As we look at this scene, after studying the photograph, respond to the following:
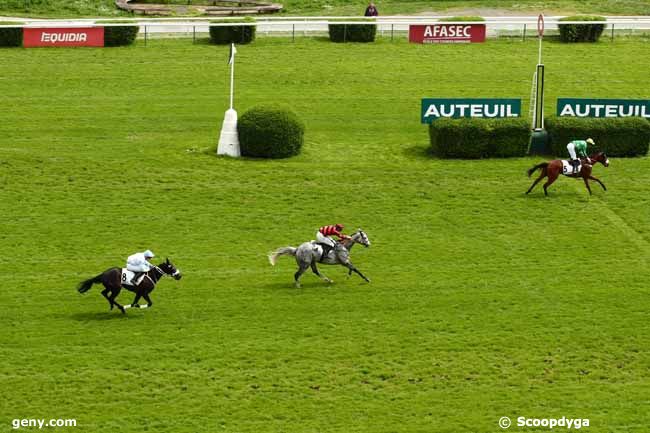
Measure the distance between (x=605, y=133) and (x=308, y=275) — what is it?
1333 cm

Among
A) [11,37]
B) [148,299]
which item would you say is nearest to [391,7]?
[11,37]

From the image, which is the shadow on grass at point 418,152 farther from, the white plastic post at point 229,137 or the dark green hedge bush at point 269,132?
the white plastic post at point 229,137

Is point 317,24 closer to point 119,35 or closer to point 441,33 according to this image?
point 441,33

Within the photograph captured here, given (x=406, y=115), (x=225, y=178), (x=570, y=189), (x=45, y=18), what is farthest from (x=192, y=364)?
(x=45, y=18)

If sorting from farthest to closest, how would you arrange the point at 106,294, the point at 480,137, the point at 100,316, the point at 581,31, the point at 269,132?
1. the point at 581,31
2. the point at 480,137
3. the point at 269,132
4. the point at 100,316
5. the point at 106,294

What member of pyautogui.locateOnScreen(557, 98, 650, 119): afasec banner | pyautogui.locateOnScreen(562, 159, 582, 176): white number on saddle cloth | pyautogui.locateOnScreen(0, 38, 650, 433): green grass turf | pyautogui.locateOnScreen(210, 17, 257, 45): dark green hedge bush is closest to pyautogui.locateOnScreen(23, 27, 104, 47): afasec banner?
pyautogui.locateOnScreen(0, 38, 650, 433): green grass turf

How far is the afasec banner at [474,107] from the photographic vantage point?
4253 cm

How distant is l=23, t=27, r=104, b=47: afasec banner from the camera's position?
175 feet

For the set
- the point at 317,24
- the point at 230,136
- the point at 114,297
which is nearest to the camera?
the point at 114,297

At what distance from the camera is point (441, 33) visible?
181 feet

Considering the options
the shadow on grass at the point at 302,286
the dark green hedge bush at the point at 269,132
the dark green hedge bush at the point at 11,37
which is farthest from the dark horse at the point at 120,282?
the dark green hedge bush at the point at 11,37

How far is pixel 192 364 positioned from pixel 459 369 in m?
5.26

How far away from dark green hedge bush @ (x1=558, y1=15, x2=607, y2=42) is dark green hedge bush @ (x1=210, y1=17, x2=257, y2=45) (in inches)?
498

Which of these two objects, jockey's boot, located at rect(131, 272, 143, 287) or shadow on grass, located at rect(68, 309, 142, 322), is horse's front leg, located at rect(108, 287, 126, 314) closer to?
shadow on grass, located at rect(68, 309, 142, 322)
